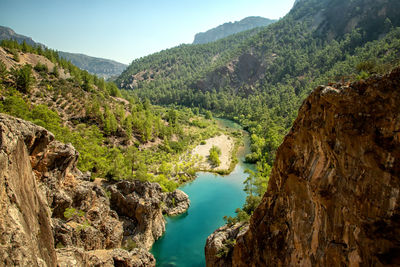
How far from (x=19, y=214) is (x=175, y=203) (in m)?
32.0

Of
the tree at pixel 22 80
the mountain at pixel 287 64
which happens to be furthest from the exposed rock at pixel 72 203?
the mountain at pixel 287 64

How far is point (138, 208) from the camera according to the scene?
26938 millimetres

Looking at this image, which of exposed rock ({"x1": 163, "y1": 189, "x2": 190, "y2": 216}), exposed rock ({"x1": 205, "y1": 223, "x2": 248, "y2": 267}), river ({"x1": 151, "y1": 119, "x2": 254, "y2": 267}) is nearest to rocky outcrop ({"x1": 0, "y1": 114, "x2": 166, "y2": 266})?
river ({"x1": 151, "y1": 119, "x2": 254, "y2": 267})

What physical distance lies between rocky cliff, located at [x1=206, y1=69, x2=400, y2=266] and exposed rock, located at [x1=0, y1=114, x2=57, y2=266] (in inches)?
429

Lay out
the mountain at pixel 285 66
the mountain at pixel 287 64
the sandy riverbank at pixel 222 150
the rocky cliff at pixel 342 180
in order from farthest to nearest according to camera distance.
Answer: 1. the mountain at pixel 287 64
2. the mountain at pixel 285 66
3. the sandy riverbank at pixel 222 150
4. the rocky cliff at pixel 342 180

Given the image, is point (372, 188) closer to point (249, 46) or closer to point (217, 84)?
point (217, 84)

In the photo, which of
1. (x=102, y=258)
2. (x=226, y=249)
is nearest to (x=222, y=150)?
(x=226, y=249)

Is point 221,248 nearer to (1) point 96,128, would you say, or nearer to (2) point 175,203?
(2) point 175,203

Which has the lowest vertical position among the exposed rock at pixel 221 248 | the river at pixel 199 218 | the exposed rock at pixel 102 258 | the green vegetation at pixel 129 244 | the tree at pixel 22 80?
the river at pixel 199 218

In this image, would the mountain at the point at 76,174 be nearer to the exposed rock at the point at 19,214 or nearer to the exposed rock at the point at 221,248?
the exposed rock at the point at 19,214

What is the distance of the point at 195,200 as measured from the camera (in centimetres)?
4153

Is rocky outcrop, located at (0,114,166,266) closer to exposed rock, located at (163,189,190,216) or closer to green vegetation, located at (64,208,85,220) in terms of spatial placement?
green vegetation, located at (64,208,85,220)

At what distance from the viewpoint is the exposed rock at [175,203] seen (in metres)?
36.2

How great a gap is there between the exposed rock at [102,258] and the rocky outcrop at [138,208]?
226 inches
